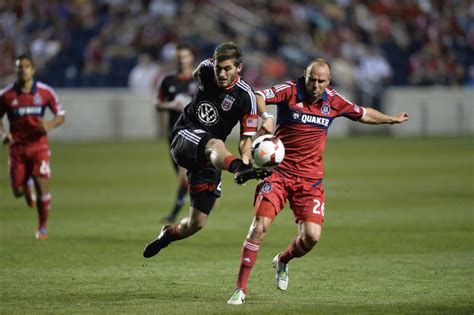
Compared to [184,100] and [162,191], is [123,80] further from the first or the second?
[184,100]

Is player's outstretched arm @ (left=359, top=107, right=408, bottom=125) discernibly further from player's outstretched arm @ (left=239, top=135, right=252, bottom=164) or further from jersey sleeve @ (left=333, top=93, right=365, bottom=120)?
player's outstretched arm @ (left=239, top=135, right=252, bottom=164)

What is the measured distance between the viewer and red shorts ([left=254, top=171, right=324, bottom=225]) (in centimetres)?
897

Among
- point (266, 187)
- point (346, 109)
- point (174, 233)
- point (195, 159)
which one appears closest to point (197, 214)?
point (174, 233)

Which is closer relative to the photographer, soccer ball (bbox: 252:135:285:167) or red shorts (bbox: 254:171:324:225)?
soccer ball (bbox: 252:135:285:167)

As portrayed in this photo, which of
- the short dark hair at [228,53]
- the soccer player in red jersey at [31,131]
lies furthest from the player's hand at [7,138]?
the short dark hair at [228,53]

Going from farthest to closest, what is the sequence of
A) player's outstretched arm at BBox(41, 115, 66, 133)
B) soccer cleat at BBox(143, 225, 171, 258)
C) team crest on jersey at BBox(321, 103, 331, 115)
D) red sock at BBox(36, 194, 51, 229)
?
red sock at BBox(36, 194, 51, 229) → player's outstretched arm at BBox(41, 115, 66, 133) → soccer cleat at BBox(143, 225, 171, 258) → team crest on jersey at BBox(321, 103, 331, 115)

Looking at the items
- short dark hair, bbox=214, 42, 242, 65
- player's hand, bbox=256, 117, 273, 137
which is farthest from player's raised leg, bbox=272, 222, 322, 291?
short dark hair, bbox=214, 42, 242, 65

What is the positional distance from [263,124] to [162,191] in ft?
36.7

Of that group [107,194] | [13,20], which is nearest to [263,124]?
[107,194]

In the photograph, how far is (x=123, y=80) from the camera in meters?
32.2

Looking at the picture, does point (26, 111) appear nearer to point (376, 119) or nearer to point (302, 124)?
point (302, 124)

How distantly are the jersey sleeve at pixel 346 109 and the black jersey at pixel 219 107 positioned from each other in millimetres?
934

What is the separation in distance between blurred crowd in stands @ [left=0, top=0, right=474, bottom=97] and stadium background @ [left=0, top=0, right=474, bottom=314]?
0.05 metres

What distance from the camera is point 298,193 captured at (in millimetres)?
9133
